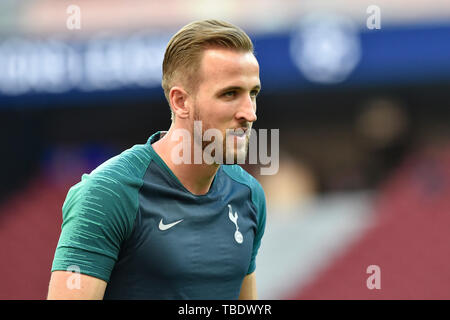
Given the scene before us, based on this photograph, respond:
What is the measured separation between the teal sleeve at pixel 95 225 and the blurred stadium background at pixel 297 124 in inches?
320

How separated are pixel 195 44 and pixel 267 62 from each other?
8544mm

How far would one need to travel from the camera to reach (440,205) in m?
11.0

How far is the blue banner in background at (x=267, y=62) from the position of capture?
10727 mm

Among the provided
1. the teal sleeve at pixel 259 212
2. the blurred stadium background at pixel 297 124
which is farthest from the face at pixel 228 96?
the blurred stadium background at pixel 297 124

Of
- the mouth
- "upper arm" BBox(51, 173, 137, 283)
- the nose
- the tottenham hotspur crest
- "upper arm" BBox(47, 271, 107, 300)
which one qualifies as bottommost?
"upper arm" BBox(47, 271, 107, 300)

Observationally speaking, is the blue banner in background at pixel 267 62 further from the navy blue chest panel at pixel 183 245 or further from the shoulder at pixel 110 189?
the shoulder at pixel 110 189

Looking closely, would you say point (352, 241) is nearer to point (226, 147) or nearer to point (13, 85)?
point (13, 85)

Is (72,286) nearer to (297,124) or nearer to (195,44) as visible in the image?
(195,44)

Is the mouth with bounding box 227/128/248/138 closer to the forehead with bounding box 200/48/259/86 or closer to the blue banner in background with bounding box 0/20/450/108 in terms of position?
the forehead with bounding box 200/48/259/86

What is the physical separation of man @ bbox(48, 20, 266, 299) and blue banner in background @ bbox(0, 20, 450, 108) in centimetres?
795

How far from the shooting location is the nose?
2.72 meters

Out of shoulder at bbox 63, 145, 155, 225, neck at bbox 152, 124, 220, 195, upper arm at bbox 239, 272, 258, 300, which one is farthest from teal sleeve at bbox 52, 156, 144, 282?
upper arm at bbox 239, 272, 258, 300
